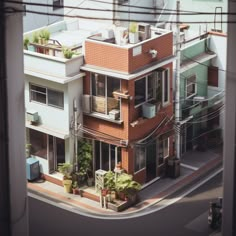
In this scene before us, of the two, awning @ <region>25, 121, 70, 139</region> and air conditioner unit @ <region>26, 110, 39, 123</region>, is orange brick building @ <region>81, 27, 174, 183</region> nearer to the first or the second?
awning @ <region>25, 121, 70, 139</region>

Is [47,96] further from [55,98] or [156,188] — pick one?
[156,188]

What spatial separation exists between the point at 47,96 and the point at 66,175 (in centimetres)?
167

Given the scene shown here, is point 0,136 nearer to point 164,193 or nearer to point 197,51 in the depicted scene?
point 164,193

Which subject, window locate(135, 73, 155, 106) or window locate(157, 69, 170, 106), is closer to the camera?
window locate(135, 73, 155, 106)

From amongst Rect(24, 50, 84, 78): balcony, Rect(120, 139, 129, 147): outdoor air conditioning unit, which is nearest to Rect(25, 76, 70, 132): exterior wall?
Rect(24, 50, 84, 78): balcony

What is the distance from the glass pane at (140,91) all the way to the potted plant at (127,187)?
1.55m

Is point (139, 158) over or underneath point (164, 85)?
underneath

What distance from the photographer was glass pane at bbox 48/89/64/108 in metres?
14.6

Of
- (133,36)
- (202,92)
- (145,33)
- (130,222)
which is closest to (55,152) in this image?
(130,222)

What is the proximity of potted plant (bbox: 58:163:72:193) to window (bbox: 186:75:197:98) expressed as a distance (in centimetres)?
340

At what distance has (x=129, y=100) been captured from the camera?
14.1m

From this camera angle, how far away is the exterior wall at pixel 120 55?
13.9 meters

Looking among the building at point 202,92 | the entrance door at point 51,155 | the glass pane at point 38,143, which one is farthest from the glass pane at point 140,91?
the glass pane at point 38,143

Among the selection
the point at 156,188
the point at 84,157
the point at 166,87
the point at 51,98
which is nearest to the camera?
the point at 51,98
